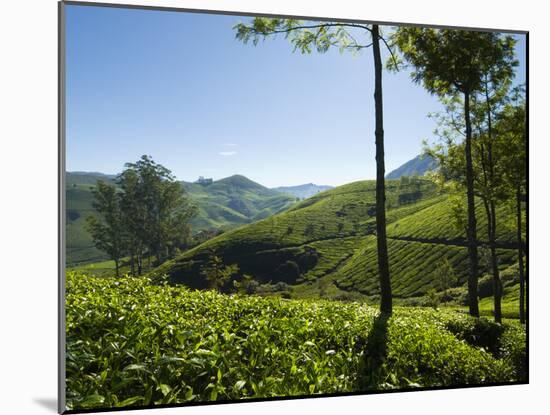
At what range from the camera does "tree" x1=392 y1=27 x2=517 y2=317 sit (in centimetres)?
577

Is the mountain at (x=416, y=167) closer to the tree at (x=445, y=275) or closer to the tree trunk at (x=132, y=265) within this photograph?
the tree at (x=445, y=275)

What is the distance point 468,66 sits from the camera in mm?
5832

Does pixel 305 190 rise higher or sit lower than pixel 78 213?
higher

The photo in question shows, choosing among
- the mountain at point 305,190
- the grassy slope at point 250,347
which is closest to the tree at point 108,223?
the grassy slope at point 250,347

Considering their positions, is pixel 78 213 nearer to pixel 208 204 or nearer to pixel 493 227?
pixel 208 204

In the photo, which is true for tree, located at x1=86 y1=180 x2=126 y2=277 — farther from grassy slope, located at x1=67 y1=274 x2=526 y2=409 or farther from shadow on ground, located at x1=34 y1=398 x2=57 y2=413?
shadow on ground, located at x1=34 y1=398 x2=57 y2=413

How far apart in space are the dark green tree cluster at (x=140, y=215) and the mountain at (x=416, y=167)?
6.37ft

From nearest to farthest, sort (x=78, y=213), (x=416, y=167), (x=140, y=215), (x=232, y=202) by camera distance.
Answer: (x=78, y=213)
(x=140, y=215)
(x=232, y=202)
(x=416, y=167)

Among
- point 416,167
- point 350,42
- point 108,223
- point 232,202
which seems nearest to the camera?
point 108,223

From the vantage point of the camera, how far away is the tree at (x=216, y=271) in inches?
207

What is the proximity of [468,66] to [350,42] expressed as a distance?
1234 mm

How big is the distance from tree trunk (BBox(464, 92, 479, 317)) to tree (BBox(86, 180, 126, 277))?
10.6ft

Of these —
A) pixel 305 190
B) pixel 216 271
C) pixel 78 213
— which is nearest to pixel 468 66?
pixel 305 190
